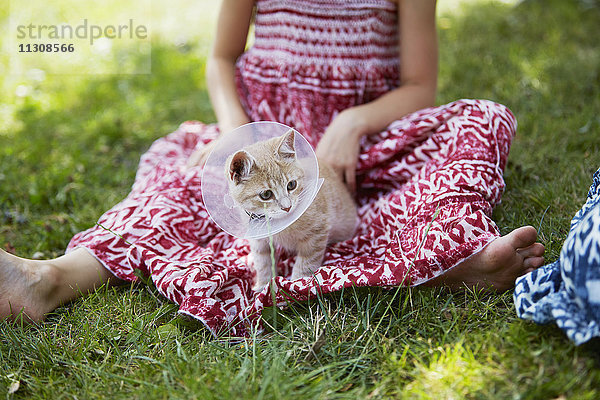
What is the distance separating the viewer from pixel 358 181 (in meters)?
2.50

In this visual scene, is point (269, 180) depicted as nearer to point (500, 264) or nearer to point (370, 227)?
point (370, 227)

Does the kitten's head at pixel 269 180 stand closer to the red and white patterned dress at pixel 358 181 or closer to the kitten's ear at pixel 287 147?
the kitten's ear at pixel 287 147

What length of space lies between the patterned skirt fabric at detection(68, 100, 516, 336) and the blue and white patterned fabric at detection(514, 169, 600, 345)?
251 millimetres

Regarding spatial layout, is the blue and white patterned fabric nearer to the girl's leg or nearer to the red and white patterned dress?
the red and white patterned dress

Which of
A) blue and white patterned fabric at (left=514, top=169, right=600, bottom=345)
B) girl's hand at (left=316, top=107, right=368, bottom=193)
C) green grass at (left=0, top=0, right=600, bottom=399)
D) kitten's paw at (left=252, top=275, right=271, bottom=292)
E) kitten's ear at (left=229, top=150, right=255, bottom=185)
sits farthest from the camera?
girl's hand at (left=316, top=107, right=368, bottom=193)

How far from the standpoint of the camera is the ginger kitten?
1.75 meters

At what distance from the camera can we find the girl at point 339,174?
1.81 m

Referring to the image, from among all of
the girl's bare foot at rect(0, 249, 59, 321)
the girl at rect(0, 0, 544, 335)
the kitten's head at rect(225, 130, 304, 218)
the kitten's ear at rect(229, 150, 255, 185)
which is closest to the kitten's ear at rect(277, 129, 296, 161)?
the kitten's head at rect(225, 130, 304, 218)

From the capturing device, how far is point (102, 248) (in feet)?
6.84

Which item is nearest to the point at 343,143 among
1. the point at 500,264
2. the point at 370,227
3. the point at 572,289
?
the point at 370,227

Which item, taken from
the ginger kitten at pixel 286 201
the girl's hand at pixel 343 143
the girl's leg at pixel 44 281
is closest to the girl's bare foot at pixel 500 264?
the ginger kitten at pixel 286 201

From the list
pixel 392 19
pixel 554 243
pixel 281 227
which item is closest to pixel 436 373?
pixel 281 227

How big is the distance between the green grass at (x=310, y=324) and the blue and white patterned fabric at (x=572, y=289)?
0.24 ft

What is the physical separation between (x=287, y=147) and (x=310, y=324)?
616mm
